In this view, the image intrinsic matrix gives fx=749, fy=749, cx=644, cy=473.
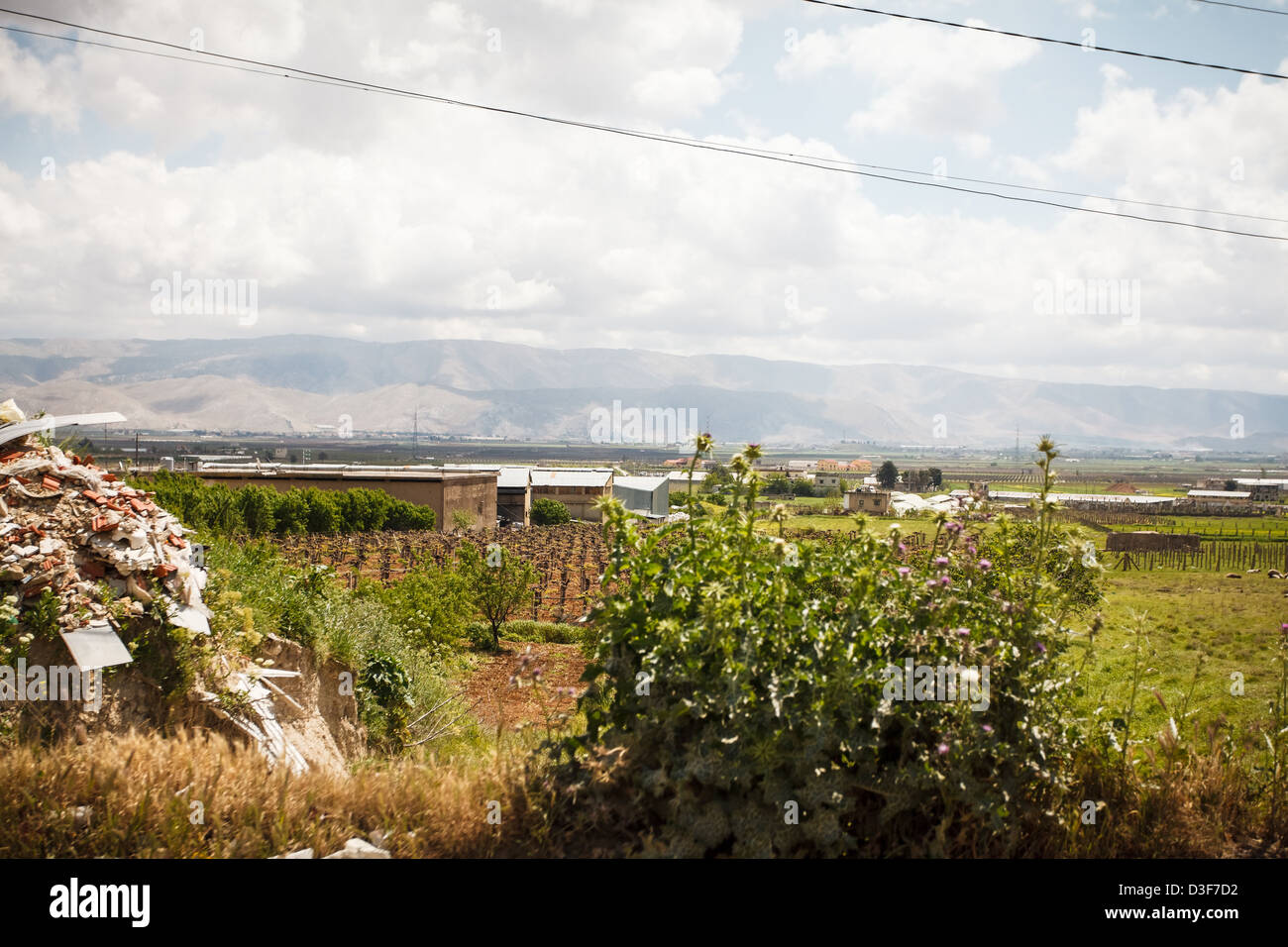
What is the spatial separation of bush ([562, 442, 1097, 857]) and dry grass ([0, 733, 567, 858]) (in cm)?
45

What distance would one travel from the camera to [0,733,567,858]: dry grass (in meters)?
2.96

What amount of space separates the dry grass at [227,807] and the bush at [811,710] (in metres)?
0.45

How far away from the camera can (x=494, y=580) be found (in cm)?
1800

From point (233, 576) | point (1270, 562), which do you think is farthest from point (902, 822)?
point (1270, 562)

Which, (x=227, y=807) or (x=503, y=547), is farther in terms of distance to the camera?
(x=503, y=547)

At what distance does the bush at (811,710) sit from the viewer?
9.02ft

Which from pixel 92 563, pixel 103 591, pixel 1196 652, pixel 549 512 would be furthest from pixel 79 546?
pixel 549 512

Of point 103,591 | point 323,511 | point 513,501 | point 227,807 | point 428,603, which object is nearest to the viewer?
point 227,807

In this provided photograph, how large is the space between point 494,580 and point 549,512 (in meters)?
33.4

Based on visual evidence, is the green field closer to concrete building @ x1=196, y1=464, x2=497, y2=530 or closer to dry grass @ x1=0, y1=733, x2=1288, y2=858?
dry grass @ x1=0, y1=733, x2=1288, y2=858

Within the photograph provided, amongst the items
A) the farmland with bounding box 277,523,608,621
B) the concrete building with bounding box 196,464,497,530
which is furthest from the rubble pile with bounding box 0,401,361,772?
the concrete building with bounding box 196,464,497,530

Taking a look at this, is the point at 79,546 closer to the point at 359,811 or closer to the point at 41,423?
the point at 41,423

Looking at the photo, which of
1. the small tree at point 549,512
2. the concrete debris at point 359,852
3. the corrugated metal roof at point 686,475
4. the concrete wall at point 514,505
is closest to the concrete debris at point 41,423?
the concrete debris at point 359,852
